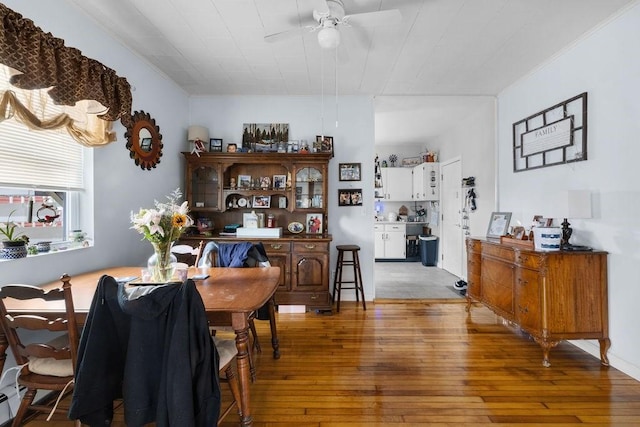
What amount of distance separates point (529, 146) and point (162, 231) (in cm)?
366

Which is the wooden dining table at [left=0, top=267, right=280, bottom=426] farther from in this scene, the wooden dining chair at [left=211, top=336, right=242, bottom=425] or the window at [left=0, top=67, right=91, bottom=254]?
the window at [left=0, top=67, right=91, bottom=254]

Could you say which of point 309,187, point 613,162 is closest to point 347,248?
point 309,187

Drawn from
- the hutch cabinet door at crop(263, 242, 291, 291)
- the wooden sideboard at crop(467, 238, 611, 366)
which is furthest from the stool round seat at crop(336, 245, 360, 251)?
the wooden sideboard at crop(467, 238, 611, 366)

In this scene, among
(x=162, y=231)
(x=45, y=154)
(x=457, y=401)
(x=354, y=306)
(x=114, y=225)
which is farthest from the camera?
(x=354, y=306)

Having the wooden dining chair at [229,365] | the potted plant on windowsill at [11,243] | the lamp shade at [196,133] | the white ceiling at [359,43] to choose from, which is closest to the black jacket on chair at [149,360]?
the wooden dining chair at [229,365]

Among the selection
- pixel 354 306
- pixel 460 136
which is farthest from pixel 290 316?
pixel 460 136

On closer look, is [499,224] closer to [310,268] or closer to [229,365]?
[310,268]

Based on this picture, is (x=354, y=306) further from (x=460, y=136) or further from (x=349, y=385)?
(x=460, y=136)

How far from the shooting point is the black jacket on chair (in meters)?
1.31

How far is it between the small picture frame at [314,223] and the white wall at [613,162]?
2.56 meters

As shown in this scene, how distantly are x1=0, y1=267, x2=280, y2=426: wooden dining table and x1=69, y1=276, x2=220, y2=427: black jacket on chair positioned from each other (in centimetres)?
23

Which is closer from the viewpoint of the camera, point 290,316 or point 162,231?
point 162,231

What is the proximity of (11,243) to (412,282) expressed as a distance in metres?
4.74

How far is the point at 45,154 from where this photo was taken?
220 centimetres
